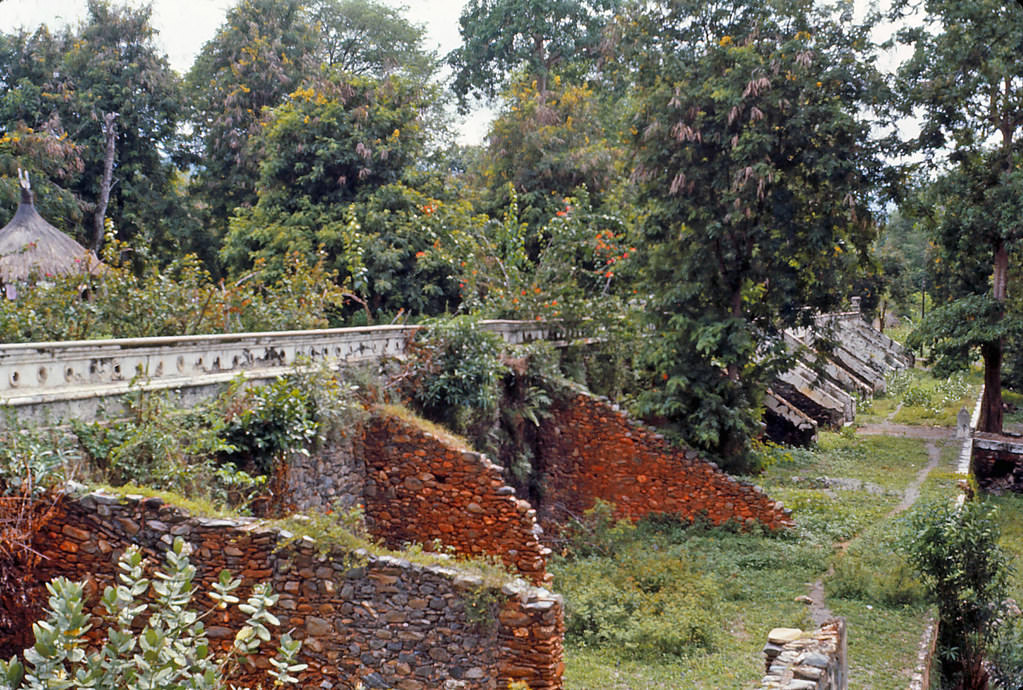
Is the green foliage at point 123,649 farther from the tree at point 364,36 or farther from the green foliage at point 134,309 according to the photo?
the tree at point 364,36

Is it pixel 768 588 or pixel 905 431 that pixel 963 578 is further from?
pixel 905 431

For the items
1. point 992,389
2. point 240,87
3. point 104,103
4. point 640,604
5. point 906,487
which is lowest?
point 640,604

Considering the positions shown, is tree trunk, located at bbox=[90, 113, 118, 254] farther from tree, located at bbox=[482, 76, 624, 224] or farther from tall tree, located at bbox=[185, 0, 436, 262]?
tree, located at bbox=[482, 76, 624, 224]

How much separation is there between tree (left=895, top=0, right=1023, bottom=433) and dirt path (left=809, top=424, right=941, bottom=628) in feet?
9.88

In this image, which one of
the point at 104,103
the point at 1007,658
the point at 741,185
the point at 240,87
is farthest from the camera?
the point at 240,87

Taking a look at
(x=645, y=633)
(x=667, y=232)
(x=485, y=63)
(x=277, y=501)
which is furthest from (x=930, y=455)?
(x=485, y=63)

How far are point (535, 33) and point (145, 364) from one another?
1152 inches

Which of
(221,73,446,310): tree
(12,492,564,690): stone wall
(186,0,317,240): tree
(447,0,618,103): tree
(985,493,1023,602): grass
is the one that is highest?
(447,0,618,103): tree

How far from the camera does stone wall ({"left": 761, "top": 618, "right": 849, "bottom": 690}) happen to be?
250 inches

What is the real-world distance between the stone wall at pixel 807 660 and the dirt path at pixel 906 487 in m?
2.42

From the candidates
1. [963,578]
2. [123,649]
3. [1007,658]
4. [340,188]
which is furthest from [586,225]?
[123,649]

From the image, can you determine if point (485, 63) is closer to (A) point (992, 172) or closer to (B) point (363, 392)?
(A) point (992, 172)

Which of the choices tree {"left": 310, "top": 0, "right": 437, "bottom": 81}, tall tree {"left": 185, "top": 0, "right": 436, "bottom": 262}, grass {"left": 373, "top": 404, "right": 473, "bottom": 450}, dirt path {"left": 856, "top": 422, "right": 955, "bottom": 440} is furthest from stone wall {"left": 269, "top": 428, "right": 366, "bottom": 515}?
tree {"left": 310, "top": 0, "right": 437, "bottom": 81}

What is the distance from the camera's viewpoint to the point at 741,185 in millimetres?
14953
